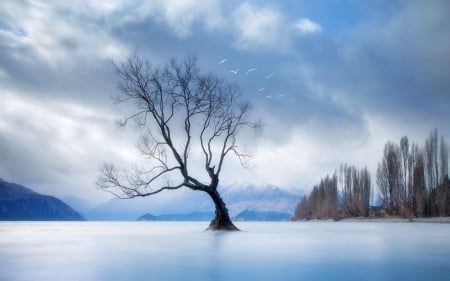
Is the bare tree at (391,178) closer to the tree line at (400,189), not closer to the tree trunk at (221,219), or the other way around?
the tree line at (400,189)

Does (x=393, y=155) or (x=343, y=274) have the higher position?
(x=393, y=155)

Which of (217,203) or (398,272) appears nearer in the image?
(398,272)

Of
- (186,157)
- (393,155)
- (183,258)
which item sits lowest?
(183,258)

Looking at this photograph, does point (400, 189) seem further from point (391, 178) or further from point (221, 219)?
point (221, 219)

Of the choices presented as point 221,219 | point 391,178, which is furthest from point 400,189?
point 221,219

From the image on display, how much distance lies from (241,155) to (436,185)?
38.9 m

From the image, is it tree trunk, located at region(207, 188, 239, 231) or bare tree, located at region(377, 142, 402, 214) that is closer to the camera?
tree trunk, located at region(207, 188, 239, 231)

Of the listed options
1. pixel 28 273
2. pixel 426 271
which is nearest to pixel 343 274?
pixel 426 271

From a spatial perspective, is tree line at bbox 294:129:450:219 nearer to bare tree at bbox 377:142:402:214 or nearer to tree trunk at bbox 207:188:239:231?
bare tree at bbox 377:142:402:214

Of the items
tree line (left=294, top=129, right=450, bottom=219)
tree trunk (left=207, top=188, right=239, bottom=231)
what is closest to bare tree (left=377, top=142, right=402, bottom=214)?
tree line (left=294, top=129, right=450, bottom=219)

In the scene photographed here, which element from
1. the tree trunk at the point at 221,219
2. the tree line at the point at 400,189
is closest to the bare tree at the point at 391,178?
the tree line at the point at 400,189

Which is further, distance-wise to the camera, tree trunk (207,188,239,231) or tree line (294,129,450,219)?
tree line (294,129,450,219)

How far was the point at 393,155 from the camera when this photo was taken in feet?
197

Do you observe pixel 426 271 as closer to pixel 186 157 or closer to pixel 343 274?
pixel 343 274
